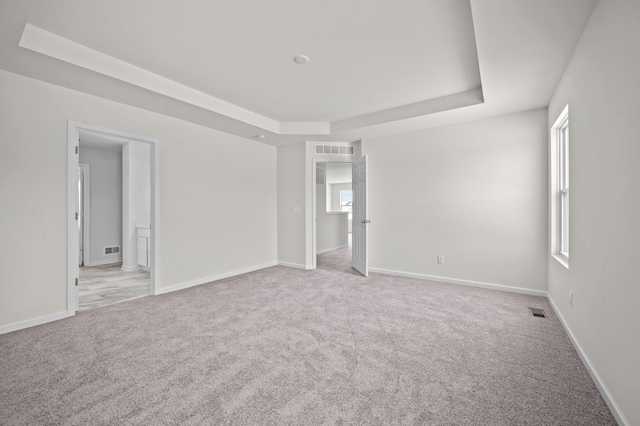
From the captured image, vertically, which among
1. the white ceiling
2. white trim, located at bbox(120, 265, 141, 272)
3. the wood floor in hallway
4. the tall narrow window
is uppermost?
the white ceiling

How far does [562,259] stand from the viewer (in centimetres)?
302

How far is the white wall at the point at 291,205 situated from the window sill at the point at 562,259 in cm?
373

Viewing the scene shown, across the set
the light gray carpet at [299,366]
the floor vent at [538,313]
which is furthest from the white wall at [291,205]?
the floor vent at [538,313]

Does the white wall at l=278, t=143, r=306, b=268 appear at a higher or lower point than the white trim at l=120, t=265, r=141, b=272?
higher

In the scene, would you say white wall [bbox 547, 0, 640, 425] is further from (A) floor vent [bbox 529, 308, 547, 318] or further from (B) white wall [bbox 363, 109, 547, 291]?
(B) white wall [bbox 363, 109, 547, 291]

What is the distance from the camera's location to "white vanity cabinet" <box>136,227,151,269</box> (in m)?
5.27

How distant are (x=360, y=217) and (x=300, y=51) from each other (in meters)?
3.11

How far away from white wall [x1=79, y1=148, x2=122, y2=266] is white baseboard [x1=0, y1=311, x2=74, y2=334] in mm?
3496

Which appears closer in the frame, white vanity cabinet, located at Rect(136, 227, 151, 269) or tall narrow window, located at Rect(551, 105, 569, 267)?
tall narrow window, located at Rect(551, 105, 569, 267)

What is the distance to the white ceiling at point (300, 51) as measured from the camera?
2070 mm

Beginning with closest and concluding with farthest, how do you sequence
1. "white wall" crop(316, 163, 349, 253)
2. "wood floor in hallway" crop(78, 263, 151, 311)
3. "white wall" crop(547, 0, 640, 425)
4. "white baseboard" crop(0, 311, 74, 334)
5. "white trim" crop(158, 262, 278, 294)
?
"white wall" crop(547, 0, 640, 425), "white baseboard" crop(0, 311, 74, 334), "wood floor in hallway" crop(78, 263, 151, 311), "white trim" crop(158, 262, 278, 294), "white wall" crop(316, 163, 349, 253)

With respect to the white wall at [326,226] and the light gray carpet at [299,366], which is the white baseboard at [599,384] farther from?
the white wall at [326,226]

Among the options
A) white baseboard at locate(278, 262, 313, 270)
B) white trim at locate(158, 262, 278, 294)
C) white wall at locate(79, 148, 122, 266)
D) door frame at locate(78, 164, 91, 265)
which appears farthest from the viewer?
white wall at locate(79, 148, 122, 266)

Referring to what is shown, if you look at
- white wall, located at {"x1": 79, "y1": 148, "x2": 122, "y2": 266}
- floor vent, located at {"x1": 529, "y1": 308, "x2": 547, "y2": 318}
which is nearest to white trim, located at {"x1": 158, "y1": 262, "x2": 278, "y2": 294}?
white wall, located at {"x1": 79, "y1": 148, "x2": 122, "y2": 266}
